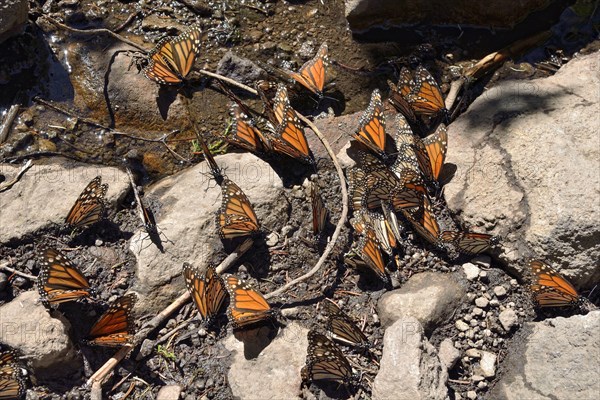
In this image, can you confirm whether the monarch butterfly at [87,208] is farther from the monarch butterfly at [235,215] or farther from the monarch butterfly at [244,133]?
the monarch butterfly at [244,133]

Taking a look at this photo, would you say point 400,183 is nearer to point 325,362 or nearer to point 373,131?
point 373,131

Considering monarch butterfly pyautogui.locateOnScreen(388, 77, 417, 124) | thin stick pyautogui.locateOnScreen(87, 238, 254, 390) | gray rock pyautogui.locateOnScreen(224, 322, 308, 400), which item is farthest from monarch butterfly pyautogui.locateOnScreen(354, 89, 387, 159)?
gray rock pyautogui.locateOnScreen(224, 322, 308, 400)

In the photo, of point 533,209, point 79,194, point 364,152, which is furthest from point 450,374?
point 79,194

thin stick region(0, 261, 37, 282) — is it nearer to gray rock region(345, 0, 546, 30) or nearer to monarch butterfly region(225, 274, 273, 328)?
monarch butterfly region(225, 274, 273, 328)

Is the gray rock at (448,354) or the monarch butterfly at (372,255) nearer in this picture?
Result: the gray rock at (448,354)

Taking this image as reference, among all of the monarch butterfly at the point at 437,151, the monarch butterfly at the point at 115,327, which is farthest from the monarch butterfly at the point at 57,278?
the monarch butterfly at the point at 437,151

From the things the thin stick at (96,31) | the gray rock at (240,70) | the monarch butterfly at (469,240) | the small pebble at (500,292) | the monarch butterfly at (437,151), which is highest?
the thin stick at (96,31)

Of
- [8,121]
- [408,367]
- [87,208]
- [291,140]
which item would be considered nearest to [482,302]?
→ [408,367]
